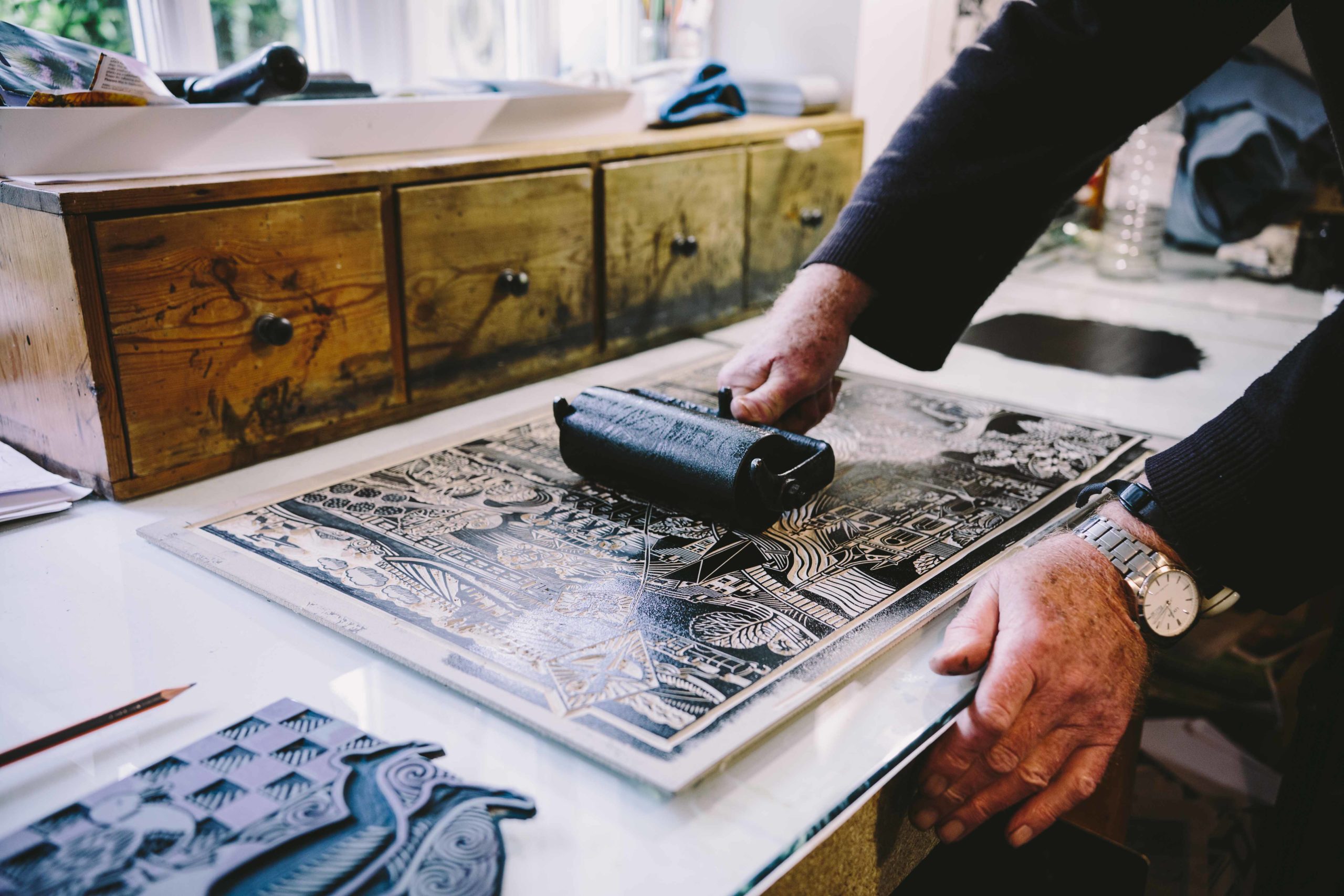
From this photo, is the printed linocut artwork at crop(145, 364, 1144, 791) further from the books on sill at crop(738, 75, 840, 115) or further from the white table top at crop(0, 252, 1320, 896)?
the books on sill at crop(738, 75, 840, 115)

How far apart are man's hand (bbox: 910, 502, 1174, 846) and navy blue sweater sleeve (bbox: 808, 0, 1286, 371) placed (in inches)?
16.8

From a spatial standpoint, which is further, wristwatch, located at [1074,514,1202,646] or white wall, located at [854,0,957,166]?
white wall, located at [854,0,957,166]

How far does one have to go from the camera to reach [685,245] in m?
1.44

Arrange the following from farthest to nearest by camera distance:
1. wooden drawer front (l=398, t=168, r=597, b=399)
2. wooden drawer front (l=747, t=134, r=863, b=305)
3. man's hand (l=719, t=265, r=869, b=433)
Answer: wooden drawer front (l=747, t=134, r=863, b=305) < wooden drawer front (l=398, t=168, r=597, b=399) < man's hand (l=719, t=265, r=869, b=433)

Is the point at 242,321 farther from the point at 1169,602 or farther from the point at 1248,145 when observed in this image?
the point at 1248,145

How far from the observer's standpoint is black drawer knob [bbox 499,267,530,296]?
1204mm

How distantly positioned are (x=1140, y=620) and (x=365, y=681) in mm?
543

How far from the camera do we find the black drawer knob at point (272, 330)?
98 centimetres

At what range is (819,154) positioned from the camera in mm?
1647

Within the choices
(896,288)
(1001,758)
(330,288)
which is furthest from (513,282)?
(1001,758)

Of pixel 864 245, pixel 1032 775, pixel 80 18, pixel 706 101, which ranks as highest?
pixel 80 18

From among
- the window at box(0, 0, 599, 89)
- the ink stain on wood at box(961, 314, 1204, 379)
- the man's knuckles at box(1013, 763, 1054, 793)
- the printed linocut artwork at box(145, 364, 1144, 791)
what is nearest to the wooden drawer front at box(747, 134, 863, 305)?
the ink stain on wood at box(961, 314, 1204, 379)

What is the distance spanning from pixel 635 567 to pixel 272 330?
46 cm

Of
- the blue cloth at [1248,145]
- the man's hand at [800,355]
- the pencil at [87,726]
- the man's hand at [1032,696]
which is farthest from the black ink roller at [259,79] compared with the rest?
the blue cloth at [1248,145]
